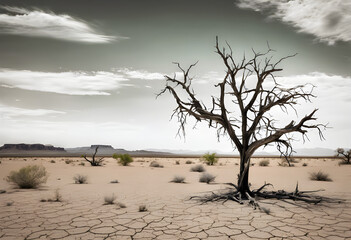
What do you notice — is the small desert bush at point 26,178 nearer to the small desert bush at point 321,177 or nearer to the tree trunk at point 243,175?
the tree trunk at point 243,175

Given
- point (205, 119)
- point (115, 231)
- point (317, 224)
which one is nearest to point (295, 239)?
point (317, 224)

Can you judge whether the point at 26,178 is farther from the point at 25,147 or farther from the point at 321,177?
the point at 25,147

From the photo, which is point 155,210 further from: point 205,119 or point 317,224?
point 317,224

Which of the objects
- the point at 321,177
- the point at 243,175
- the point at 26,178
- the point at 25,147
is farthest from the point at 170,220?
the point at 25,147

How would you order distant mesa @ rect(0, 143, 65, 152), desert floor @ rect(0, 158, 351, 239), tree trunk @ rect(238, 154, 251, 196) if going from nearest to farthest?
desert floor @ rect(0, 158, 351, 239) → tree trunk @ rect(238, 154, 251, 196) → distant mesa @ rect(0, 143, 65, 152)

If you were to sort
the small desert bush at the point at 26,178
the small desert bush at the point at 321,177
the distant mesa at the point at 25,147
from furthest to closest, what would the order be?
the distant mesa at the point at 25,147 < the small desert bush at the point at 321,177 < the small desert bush at the point at 26,178

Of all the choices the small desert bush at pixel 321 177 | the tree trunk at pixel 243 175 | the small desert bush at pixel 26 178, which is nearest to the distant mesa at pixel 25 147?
the small desert bush at pixel 26 178

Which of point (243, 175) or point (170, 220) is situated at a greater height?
point (243, 175)

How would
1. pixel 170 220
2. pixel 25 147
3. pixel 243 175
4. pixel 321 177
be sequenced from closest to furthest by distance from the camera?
pixel 170 220 < pixel 243 175 < pixel 321 177 < pixel 25 147

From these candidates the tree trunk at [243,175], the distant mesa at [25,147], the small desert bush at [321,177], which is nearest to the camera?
→ the tree trunk at [243,175]

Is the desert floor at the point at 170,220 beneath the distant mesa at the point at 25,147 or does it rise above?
beneath

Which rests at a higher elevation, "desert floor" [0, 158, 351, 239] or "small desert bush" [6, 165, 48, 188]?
"small desert bush" [6, 165, 48, 188]

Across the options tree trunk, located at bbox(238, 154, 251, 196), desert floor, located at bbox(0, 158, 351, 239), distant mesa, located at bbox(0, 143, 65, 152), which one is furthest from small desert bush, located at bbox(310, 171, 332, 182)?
distant mesa, located at bbox(0, 143, 65, 152)

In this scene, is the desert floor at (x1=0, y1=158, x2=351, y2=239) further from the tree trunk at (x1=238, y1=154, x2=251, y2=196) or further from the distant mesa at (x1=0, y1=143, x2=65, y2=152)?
the distant mesa at (x1=0, y1=143, x2=65, y2=152)
